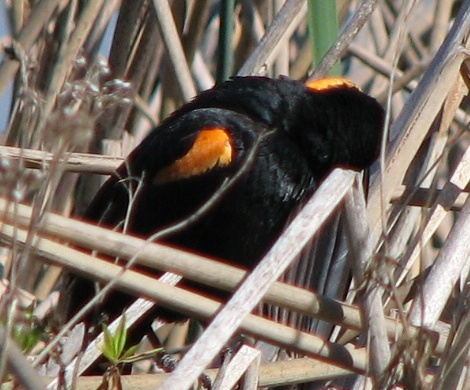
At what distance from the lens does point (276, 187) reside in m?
2.14

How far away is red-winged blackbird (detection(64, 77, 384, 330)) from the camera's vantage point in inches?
84.1

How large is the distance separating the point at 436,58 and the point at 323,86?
0.35 meters

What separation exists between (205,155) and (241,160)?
81 mm

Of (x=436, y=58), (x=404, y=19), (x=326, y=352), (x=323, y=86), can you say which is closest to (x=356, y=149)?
(x=323, y=86)

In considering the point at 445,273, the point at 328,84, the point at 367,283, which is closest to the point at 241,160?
the point at 328,84

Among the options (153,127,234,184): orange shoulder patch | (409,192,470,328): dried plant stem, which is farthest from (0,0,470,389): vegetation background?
(153,127,234,184): orange shoulder patch

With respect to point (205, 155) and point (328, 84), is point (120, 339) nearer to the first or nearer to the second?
point (205, 155)

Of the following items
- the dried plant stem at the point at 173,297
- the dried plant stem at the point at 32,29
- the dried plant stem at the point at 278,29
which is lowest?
the dried plant stem at the point at 173,297

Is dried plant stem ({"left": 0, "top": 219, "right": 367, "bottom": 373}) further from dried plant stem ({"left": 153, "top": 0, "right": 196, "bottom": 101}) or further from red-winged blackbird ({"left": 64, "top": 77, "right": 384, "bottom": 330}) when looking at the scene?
dried plant stem ({"left": 153, "top": 0, "right": 196, "bottom": 101})

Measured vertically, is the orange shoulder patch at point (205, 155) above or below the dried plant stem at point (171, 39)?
below

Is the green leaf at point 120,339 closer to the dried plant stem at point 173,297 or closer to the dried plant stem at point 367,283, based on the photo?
the dried plant stem at point 173,297

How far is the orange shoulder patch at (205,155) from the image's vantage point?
2109 mm

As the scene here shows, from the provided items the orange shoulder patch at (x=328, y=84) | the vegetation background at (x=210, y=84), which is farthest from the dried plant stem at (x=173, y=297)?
the orange shoulder patch at (x=328, y=84)

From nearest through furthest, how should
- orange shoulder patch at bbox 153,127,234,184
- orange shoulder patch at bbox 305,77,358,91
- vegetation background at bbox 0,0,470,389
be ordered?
1. vegetation background at bbox 0,0,470,389
2. orange shoulder patch at bbox 153,127,234,184
3. orange shoulder patch at bbox 305,77,358,91
